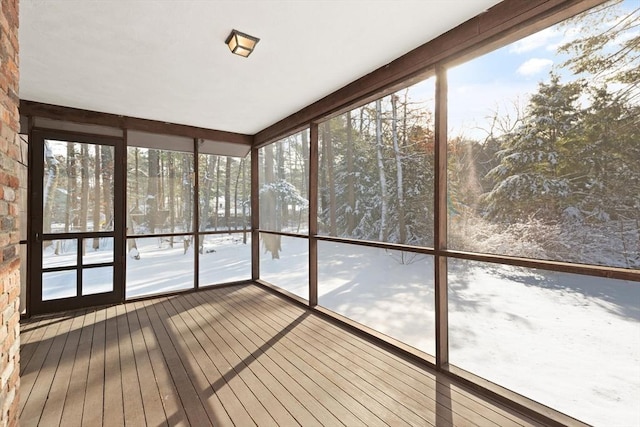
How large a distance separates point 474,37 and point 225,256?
629 cm

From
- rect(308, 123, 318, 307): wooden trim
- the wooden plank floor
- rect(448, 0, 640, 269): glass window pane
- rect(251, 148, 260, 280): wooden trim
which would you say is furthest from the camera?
rect(251, 148, 260, 280): wooden trim

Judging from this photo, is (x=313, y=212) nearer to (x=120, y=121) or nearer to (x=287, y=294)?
(x=287, y=294)

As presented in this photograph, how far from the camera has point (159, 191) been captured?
15.5 feet

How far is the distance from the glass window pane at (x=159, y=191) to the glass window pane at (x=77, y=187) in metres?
0.30

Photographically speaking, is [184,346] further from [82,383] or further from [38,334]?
[38,334]

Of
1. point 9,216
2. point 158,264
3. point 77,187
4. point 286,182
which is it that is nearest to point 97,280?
point 158,264

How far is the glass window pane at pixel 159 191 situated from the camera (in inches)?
176

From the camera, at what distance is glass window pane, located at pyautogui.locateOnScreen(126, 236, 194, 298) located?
4703 millimetres

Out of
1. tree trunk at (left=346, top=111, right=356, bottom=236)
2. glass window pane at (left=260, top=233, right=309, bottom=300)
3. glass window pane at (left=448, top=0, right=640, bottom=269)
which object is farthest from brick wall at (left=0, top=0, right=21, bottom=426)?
tree trunk at (left=346, top=111, right=356, bottom=236)

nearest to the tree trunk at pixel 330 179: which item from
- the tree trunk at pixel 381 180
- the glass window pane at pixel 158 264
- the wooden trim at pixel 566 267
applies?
the tree trunk at pixel 381 180

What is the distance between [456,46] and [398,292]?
18.7ft

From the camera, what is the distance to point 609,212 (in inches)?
141

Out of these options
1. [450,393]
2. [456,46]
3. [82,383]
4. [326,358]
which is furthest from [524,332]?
[82,383]

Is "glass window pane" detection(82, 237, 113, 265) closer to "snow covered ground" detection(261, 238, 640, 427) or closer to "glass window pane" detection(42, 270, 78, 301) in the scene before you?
"glass window pane" detection(42, 270, 78, 301)
